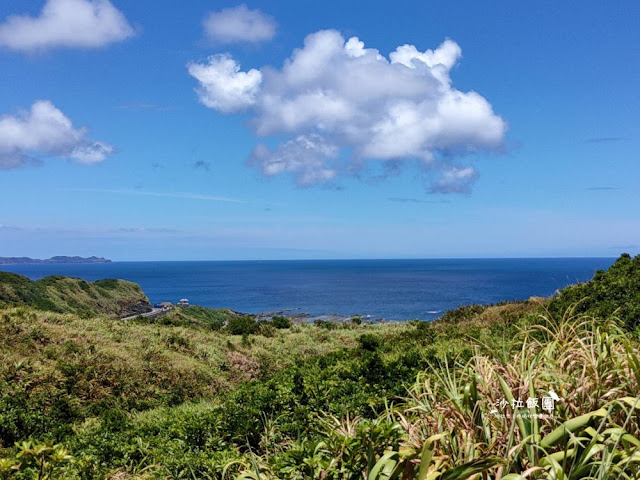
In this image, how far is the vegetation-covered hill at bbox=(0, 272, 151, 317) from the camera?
1157 inches

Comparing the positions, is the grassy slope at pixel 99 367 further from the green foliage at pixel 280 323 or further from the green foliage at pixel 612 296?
the green foliage at pixel 612 296

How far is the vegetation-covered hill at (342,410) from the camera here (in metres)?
3.13

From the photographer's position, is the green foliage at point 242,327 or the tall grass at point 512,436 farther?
the green foliage at point 242,327

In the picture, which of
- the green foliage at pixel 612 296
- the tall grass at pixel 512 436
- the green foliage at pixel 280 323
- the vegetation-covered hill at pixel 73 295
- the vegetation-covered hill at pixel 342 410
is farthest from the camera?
the vegetation-covered hill at pixel 73 295

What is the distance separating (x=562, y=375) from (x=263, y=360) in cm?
1234

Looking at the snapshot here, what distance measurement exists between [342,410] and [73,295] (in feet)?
133

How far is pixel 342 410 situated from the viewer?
5445 millimetres

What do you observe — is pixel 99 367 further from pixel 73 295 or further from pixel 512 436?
pixel 73 295

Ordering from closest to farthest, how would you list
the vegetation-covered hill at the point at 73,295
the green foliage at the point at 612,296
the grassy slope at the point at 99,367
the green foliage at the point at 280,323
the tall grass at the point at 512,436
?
1. the tall grass at the point at 512,436
2. the grassy slope at the point at 99,367
3. the green foliage at the point at 612,296
4. the green foliage at the point at 280,323
5. the vegetation-covered hill at the point at 73,295

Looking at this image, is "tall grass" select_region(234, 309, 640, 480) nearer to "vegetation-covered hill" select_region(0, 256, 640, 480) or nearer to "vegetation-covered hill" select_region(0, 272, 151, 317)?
A: "vegetation-covered hill" select_region(0, 256, 640, 480)

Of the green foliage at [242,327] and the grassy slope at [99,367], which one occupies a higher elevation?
the grassy slope at [99,367]

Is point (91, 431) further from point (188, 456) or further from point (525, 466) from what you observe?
point (525, 466)

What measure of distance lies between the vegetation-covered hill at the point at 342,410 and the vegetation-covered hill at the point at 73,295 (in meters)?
9.61

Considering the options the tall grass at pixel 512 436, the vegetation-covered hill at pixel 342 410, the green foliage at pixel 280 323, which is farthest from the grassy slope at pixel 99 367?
the green foliage at pixel 280 323
